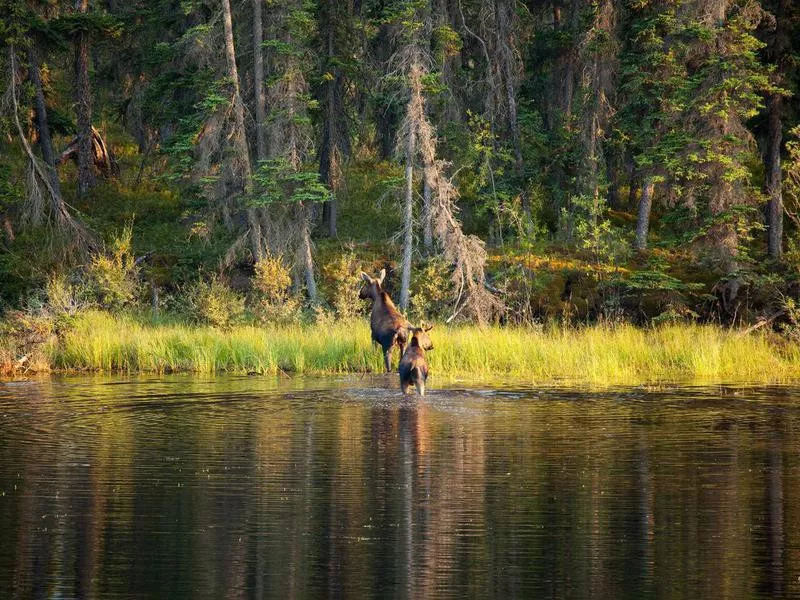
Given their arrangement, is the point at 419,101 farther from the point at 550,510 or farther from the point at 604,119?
the point at 550,510

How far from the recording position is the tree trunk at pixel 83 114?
45625 millimetres

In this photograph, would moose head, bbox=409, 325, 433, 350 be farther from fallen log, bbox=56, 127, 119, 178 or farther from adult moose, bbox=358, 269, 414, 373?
fallen log, bbox=56, 127, 119, 178

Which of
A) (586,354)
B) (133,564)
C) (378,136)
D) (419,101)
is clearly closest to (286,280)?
(419,101)

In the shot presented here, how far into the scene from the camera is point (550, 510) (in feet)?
36.0

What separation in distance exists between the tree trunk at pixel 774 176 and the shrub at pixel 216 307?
14.8 m

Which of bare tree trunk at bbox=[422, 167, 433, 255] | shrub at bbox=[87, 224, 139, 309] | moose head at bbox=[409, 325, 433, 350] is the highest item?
bare tree trunk at bbox=[422, 167, 433, 255]

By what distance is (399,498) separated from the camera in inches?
452

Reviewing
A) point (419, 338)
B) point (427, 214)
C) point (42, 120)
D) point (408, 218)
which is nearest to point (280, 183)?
point (427, 214)

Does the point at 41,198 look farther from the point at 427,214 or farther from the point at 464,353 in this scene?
the point at 464,353

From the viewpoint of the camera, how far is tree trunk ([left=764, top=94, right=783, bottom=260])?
3531 centimetres

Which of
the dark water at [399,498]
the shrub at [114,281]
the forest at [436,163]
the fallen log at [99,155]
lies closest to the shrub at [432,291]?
the forest at [436,163]

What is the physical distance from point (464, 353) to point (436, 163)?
34.5 feet

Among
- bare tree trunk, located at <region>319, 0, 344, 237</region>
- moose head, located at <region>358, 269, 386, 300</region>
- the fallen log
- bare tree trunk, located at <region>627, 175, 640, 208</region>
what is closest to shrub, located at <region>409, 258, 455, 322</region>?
moose head, located at <region>358, 269, 386, 300</region>

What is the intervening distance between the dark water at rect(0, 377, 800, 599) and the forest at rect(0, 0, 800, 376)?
38.9ft
